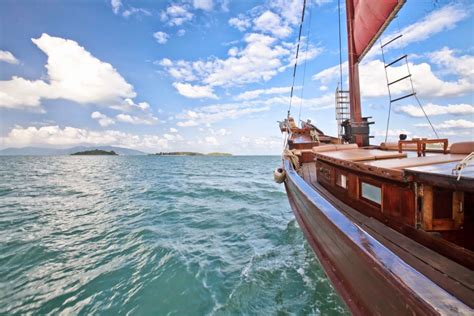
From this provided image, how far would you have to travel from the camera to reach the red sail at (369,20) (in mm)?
7733

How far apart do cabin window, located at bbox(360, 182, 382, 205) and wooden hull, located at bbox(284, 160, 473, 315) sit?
737mm

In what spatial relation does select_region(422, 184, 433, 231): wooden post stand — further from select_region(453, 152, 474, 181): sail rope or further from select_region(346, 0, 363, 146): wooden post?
select_region(346, 0, 363, 146): wooden post

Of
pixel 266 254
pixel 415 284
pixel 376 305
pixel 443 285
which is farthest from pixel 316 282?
pixel 415 284

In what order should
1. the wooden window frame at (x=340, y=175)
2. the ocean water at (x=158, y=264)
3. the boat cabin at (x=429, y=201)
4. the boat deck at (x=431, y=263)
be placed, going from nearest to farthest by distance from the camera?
the boat deck at (x=431, y=263) < the boat cabin at (x=429, y=201) < the ocean water at (x=158, y=264) < the wooden window frame at (x=340, y=175)

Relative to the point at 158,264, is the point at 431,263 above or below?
above

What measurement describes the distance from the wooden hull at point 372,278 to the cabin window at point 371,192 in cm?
74

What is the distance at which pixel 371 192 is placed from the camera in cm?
395

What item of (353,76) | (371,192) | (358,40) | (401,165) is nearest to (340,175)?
(371,192)

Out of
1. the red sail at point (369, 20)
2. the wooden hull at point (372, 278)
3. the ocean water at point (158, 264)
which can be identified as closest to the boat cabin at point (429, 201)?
the wooden hull at point (372, 278)

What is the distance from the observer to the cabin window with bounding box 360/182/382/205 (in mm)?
3707

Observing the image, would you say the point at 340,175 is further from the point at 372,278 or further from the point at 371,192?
the point at 372,278

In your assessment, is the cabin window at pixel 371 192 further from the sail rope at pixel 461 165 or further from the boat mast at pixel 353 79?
the boat mast at pixel 353 79

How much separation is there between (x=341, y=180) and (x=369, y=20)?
294 inches

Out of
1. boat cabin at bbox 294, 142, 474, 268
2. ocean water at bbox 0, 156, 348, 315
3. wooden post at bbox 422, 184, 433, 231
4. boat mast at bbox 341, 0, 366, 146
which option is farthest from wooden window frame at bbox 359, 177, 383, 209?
boat mast at bbox 341, 0, 366, 146
